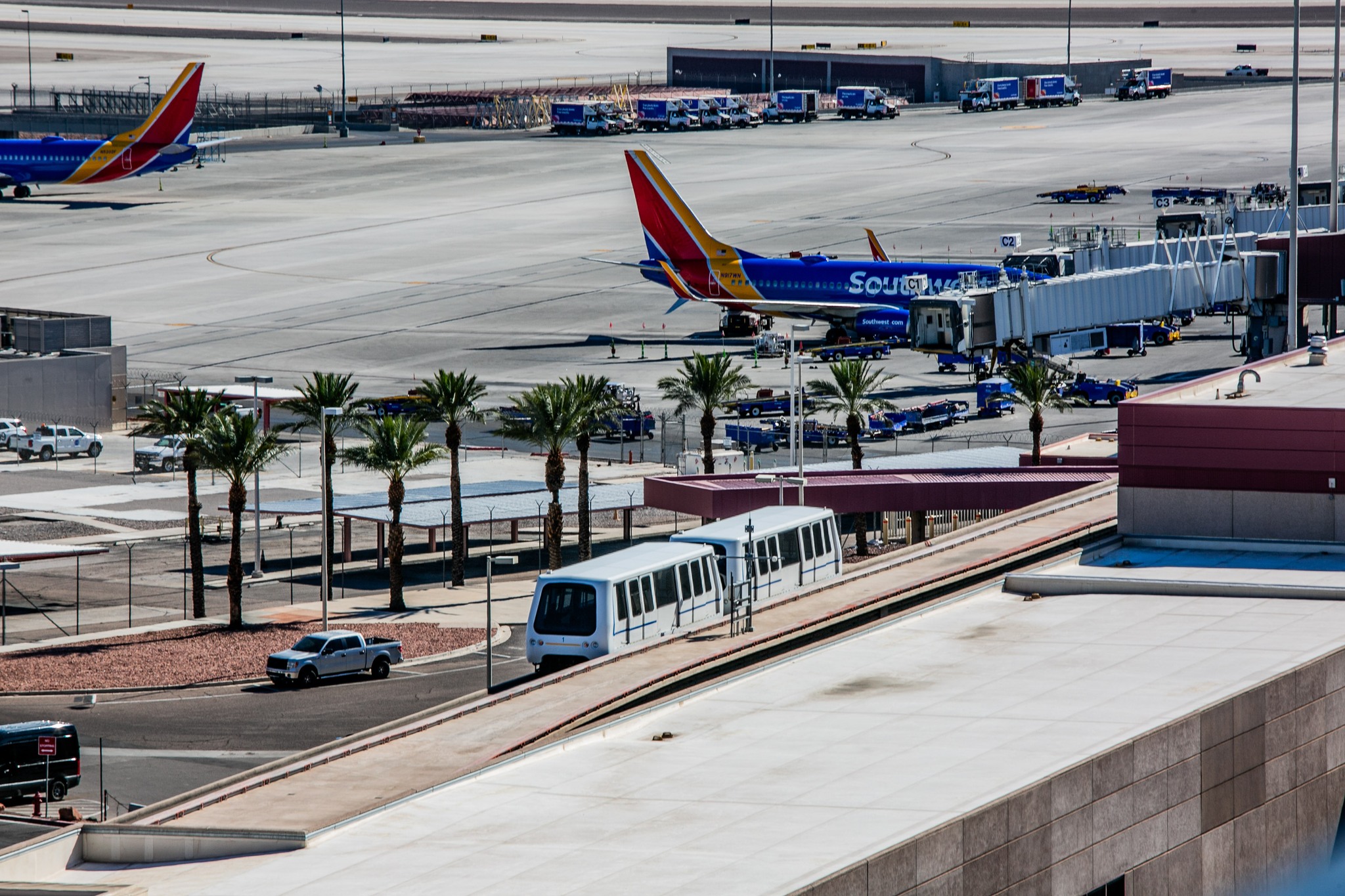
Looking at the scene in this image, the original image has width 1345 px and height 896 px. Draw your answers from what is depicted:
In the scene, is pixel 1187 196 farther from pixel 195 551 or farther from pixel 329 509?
pixel 195 551

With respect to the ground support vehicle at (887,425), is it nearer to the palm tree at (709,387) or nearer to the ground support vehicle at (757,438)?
the ground support vehicle at (757,438)

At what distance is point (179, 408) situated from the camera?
223ft

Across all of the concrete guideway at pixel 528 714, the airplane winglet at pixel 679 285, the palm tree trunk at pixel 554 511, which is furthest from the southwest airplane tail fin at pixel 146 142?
the concrete guideway at pixel 528 714

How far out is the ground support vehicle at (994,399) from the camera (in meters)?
97.4

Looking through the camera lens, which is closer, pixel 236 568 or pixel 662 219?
pixel 236 568

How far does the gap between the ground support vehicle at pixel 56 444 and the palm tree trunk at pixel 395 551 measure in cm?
3366

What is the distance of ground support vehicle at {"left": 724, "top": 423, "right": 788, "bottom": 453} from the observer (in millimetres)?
91938

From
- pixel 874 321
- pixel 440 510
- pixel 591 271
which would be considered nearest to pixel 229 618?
pixel 440 510

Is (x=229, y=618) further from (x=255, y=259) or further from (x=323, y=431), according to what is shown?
(x=255, y=259)

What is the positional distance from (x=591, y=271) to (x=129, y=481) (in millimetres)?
59861

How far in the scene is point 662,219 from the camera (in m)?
120

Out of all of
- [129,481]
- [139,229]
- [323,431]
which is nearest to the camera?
[323,431]

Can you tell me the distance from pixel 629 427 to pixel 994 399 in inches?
700

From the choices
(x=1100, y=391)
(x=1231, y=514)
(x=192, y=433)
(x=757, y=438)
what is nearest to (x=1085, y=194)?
(x=1100, y=391)
